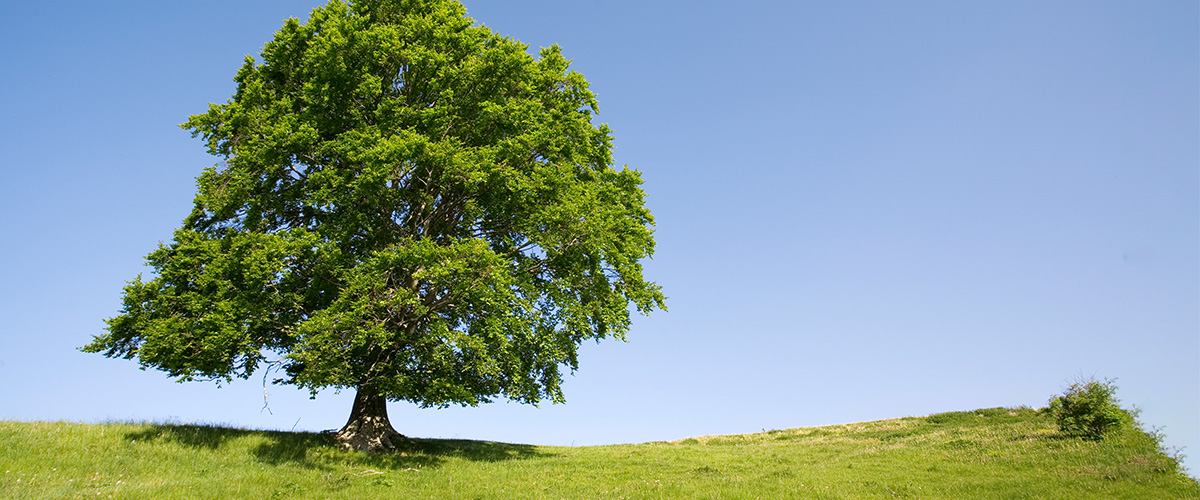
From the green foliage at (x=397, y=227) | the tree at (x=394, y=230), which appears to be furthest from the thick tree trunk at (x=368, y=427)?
the green foliage at (x=397, y=227)

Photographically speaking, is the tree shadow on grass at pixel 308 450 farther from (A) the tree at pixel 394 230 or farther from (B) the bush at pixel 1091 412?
(B) the bush at pixel 1091 412

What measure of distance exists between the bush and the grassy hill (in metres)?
0.52

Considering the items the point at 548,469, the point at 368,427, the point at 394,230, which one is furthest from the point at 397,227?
the point at 548,469

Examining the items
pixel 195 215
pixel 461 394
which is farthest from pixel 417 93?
pixel 461 394

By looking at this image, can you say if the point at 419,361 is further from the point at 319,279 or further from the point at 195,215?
the point at 195,215

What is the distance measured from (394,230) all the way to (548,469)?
369 inches

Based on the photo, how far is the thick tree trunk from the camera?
898 inches

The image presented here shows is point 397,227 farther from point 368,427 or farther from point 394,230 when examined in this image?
point 368,427

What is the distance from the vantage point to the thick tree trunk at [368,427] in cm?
2280

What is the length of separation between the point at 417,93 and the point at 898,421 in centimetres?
2764

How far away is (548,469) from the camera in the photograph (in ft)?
66.1

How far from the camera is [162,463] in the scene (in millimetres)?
18891

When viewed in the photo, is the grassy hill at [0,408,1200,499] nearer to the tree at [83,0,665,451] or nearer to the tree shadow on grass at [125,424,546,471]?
the tree shadow on grass at [125,424,546,471]

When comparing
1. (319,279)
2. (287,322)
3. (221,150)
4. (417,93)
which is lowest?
(287,322)
